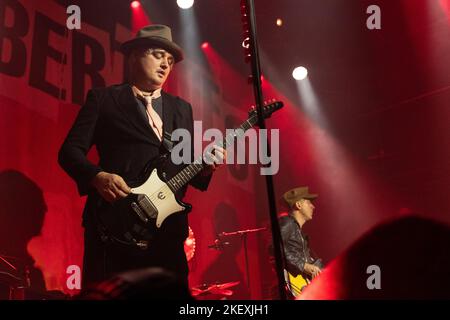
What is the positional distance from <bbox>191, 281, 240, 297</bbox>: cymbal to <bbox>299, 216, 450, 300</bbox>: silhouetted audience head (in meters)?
2.96

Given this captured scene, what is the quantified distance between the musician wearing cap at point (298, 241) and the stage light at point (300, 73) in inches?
48.7

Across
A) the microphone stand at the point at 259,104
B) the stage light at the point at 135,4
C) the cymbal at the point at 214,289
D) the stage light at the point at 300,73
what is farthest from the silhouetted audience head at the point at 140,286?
the stage light at the point at 300,73

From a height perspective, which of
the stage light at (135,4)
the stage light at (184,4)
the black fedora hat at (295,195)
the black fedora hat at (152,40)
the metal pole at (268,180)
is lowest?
the metal pole at (268,180)

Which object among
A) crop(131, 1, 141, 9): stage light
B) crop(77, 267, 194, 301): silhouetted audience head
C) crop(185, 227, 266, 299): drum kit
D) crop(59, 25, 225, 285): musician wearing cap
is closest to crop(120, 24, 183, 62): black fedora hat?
crop(59, 25, 225, 285): musician wearing cap

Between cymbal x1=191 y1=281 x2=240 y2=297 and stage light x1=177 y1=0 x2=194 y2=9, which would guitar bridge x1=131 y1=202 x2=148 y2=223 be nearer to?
cymbal x1=191 y1=281 x2=240 y2=297

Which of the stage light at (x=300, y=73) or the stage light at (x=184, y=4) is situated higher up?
the stage light at (x=184, y=4)

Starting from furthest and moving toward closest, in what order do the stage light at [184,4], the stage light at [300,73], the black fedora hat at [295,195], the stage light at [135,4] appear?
the stage light at [300,73]
the black fedora hat at [295,195]
the stage light at [184,4]
the stage light at [135,4]

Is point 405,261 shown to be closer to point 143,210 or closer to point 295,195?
point 143,210

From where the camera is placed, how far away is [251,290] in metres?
4.84

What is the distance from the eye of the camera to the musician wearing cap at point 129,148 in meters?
3.61

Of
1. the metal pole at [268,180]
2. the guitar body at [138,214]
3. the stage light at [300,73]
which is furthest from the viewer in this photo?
the stage light at [300,73]

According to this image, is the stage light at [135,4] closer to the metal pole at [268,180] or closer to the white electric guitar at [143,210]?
the white electric guitar at [143,210]

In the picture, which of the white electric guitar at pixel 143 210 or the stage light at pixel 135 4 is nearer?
the white electric guitar at pixel 143 210

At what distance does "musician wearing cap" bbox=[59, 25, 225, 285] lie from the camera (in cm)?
361
